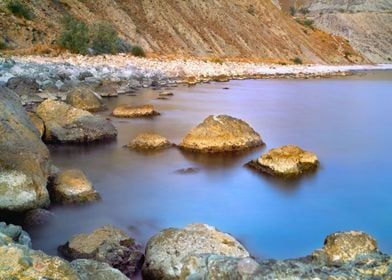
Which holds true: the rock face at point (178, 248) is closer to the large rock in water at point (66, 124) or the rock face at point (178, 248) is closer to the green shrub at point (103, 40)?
the large rock in water at point (66, 124)

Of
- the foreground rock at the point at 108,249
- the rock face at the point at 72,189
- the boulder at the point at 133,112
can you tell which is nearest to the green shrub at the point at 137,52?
the boulder at the point at 133,112

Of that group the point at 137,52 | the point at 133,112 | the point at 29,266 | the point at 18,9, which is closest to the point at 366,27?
the point at 137,52

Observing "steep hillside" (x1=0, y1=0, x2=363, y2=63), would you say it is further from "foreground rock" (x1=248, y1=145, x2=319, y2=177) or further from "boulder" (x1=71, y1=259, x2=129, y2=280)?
"boulder" (x1=71, y1=259, x2=129, y2=280)

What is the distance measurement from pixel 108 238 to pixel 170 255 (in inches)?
36.5

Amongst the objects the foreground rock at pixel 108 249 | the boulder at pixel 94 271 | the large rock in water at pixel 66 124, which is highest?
the boulder at pixel 94 271

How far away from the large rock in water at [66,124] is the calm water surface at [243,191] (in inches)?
15.1

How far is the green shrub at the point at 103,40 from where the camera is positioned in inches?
1387

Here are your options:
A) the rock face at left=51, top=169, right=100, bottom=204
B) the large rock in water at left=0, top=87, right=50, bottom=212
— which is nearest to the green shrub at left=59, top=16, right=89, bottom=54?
the large rock in water at left=0, top=87, right=50, bottom=212

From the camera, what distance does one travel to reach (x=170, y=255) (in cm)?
600

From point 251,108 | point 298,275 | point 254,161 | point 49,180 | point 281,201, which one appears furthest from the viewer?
point 251,108

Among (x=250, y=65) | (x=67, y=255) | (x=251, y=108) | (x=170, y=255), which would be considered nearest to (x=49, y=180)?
(x=67, y=255)

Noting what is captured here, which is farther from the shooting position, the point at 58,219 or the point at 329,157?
the point at 329,157

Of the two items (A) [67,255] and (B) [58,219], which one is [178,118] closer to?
(B) [58,219]

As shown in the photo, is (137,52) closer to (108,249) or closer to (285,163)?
(285,163)
